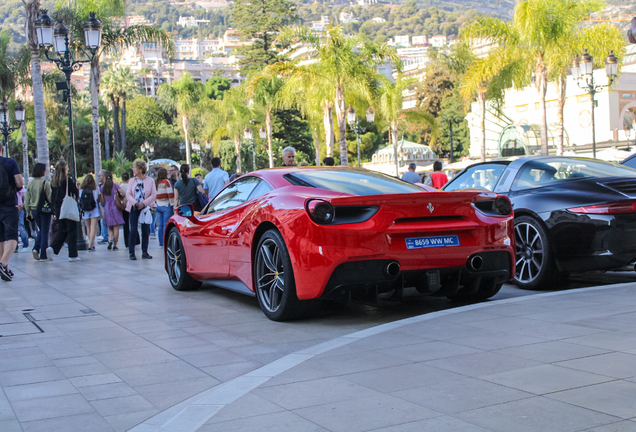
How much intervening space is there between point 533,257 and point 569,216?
62cm

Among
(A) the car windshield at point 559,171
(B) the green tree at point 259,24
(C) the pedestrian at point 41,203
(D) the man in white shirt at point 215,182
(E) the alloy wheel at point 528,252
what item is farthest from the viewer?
(B) the green tree at point 259,24

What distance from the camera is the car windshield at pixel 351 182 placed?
610 centimetres

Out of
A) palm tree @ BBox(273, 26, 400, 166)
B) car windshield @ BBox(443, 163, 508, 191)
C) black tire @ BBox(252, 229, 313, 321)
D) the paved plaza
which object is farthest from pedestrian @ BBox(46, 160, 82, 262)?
palm tree @ BBox(273, 26, 400, 166)

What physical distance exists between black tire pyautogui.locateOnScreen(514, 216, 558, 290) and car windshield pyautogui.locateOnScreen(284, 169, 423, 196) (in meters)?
1.68

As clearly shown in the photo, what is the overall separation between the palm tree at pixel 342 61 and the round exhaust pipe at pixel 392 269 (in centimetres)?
2460

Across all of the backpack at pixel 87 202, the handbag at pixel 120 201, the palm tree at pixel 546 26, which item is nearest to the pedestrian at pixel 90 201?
the backpack at pixel 87 202

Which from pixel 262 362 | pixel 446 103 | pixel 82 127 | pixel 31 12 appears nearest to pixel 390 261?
pixel 262 362

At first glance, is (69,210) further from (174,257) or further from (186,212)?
(186,212)

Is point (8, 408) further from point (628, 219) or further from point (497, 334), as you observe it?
point (628, 219)

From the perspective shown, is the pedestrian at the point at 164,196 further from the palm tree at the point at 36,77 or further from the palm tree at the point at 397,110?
the palm tree at the point at 397,110

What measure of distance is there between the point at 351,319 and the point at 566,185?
9.64 feet

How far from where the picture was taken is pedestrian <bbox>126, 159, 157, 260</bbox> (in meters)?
13.3

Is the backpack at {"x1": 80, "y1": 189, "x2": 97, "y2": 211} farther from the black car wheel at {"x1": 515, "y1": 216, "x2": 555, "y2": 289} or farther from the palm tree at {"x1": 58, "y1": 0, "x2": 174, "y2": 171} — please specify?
the palm tree at {"x1": 58, "y1": 0, "x2": 174, "y2": 171}

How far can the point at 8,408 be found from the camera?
12.5 feet
